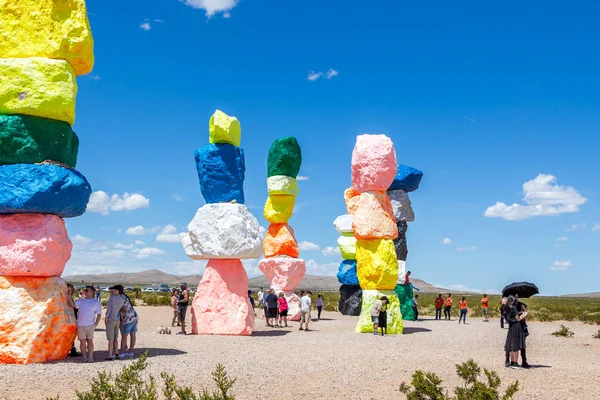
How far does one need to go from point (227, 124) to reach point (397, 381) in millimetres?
8871

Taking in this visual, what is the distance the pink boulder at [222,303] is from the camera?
14672mm

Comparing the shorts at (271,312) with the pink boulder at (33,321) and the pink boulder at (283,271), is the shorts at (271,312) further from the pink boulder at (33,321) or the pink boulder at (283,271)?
the pink boulder at (33,321)

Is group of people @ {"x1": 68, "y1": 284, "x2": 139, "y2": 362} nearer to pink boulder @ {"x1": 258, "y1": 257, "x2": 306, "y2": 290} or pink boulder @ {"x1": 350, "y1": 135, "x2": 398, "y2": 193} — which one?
pink boulder @ {"x1": 350, "y1": 135, "x2": 398, "y2": 193}

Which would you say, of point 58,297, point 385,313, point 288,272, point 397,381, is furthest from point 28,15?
point 288,272

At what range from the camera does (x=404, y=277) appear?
21406 mm

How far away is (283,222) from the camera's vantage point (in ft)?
70.7

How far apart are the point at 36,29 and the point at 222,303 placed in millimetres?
7938

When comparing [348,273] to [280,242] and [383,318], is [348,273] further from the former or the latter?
[383,318]

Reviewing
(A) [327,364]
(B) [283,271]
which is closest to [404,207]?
(B) [283,271]

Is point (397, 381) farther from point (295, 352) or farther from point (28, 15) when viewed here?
point (28, 15)

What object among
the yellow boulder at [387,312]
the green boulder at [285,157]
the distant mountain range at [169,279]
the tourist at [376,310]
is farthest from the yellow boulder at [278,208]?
the distant mountain range at [169,279]

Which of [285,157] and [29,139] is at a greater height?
[285,157]

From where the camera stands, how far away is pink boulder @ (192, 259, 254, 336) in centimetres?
1467

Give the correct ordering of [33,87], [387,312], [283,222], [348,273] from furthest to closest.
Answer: [348,273], [283,222], [387,312], [33,87]
